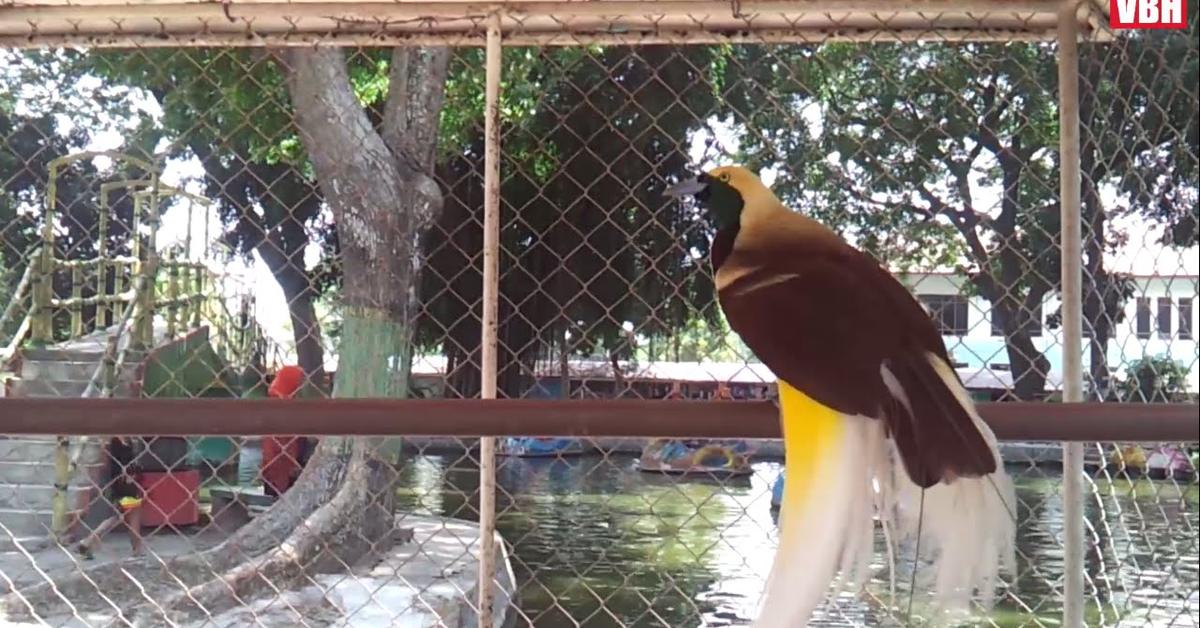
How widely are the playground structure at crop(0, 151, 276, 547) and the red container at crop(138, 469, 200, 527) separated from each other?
0.27ft

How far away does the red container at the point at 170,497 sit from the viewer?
6.02m

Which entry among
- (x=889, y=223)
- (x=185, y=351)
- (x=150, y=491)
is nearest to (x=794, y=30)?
(x=889, y=223)

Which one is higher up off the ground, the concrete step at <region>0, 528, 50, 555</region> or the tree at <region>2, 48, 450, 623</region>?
the tree at <region>2, 48, 450, 623</region>

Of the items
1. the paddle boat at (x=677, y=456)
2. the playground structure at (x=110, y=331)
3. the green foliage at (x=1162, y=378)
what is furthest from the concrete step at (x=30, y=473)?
the green foliage at (x=1162, y=378)

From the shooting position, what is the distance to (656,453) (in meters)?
8.26

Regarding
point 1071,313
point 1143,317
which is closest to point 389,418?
point 1071,313

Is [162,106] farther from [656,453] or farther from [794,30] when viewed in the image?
[794,30]

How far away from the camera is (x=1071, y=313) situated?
1.68 m

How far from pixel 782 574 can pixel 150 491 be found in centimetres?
543

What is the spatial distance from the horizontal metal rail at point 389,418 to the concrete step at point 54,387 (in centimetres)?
487

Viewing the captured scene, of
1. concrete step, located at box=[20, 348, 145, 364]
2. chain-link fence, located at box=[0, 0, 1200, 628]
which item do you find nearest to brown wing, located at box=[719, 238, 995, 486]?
chain-link fence, located at box=[0, 0, 1200, 628]

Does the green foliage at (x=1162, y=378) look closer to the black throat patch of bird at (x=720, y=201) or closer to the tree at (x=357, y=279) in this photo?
the black throat patch of bird at (x=720, y=201)

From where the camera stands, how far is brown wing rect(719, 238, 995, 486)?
3.28 feet

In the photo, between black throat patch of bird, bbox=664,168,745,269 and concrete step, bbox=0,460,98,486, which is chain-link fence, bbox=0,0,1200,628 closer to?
concrete step, bbox=0,460,98,486
